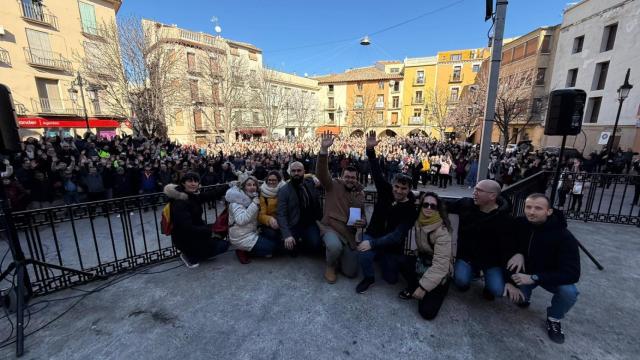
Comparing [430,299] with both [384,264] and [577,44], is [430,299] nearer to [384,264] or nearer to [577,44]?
[384,264]

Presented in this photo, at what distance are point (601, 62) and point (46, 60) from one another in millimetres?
42028

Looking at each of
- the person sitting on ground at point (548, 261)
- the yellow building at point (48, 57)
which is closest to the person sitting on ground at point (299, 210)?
the person sitting on ground at point (548, 261)

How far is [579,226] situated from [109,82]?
23460 mm

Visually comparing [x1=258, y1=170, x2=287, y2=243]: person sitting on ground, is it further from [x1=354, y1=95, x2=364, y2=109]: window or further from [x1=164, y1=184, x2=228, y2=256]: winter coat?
[x1=354, y1=95, x2=364, y2=109]: window

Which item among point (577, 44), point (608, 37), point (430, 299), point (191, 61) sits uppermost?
point (577, 44)

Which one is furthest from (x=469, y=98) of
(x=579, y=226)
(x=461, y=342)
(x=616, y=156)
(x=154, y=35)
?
(x=461, y=342)

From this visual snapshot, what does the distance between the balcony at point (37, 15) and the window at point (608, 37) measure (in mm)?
41516

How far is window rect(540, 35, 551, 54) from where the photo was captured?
86.2ft

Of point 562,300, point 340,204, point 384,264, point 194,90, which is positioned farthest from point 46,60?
point 562,300

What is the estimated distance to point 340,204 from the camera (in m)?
3.81

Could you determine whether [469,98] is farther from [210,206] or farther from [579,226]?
[210,206]

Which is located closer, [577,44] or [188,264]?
[188,264]

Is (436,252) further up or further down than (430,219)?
further down

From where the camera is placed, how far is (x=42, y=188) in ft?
22.5
